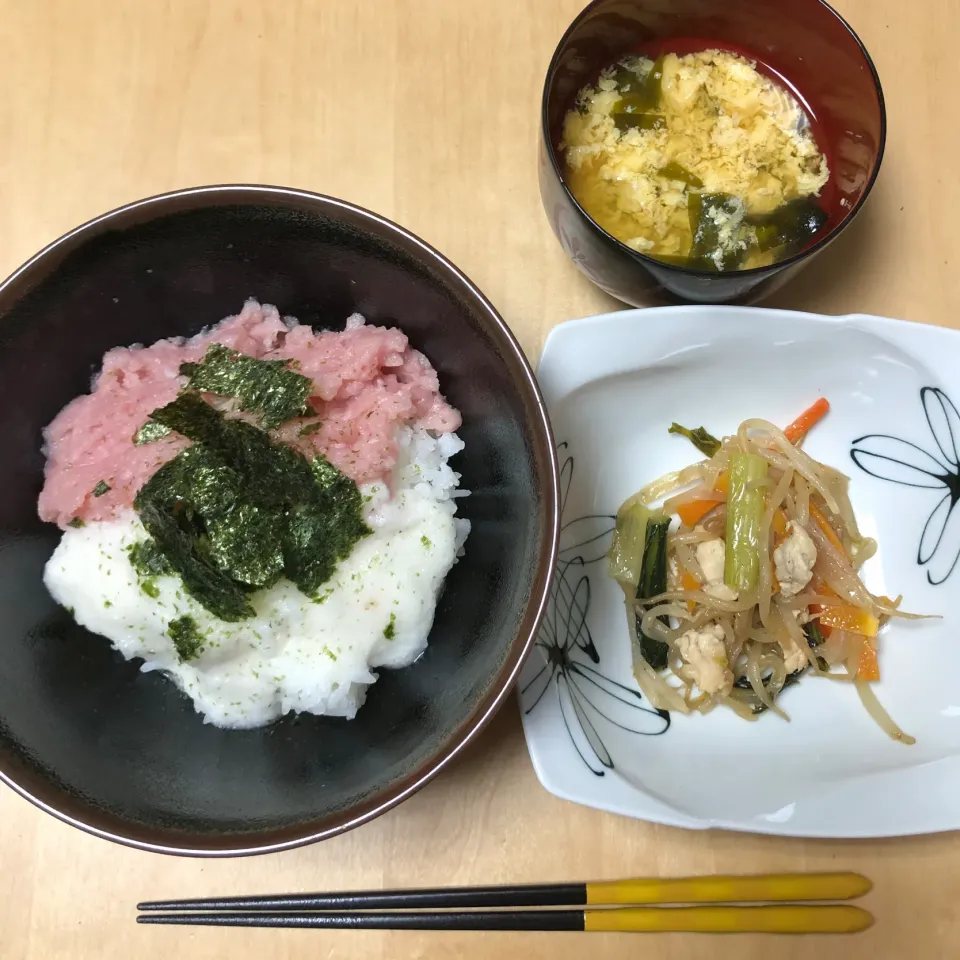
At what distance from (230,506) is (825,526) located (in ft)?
3.65

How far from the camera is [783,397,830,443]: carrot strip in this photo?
159 cm

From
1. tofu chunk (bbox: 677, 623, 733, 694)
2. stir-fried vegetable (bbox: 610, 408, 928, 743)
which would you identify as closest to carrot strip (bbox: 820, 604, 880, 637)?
stir-fried vegetable (bbox: 610, 408, 928, 743)

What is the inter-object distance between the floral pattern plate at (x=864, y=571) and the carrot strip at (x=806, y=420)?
2cm

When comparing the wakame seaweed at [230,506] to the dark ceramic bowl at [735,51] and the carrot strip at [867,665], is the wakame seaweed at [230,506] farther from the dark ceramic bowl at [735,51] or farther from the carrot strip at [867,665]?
the carrot strip at [867,665]

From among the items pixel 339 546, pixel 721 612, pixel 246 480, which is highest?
pixel 246 480

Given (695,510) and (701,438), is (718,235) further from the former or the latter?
(695,510)

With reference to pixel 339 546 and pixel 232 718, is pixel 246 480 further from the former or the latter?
pixel 232 718

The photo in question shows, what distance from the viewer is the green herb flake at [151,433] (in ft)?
4.08

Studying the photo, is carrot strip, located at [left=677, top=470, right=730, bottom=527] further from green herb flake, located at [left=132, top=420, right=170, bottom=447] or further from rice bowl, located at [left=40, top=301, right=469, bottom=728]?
green herb flake, located at [left=132, top=420, right=170, bottom=447]

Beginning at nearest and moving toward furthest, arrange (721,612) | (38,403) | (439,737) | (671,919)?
(439,737), (38,403), (671,919), (721,612)

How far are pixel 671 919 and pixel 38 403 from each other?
1345mm

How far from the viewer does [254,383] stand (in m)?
1.26

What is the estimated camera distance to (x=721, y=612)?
4.87 feet

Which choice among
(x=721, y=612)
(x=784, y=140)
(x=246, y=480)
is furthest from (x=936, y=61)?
(x=246, y=480)
